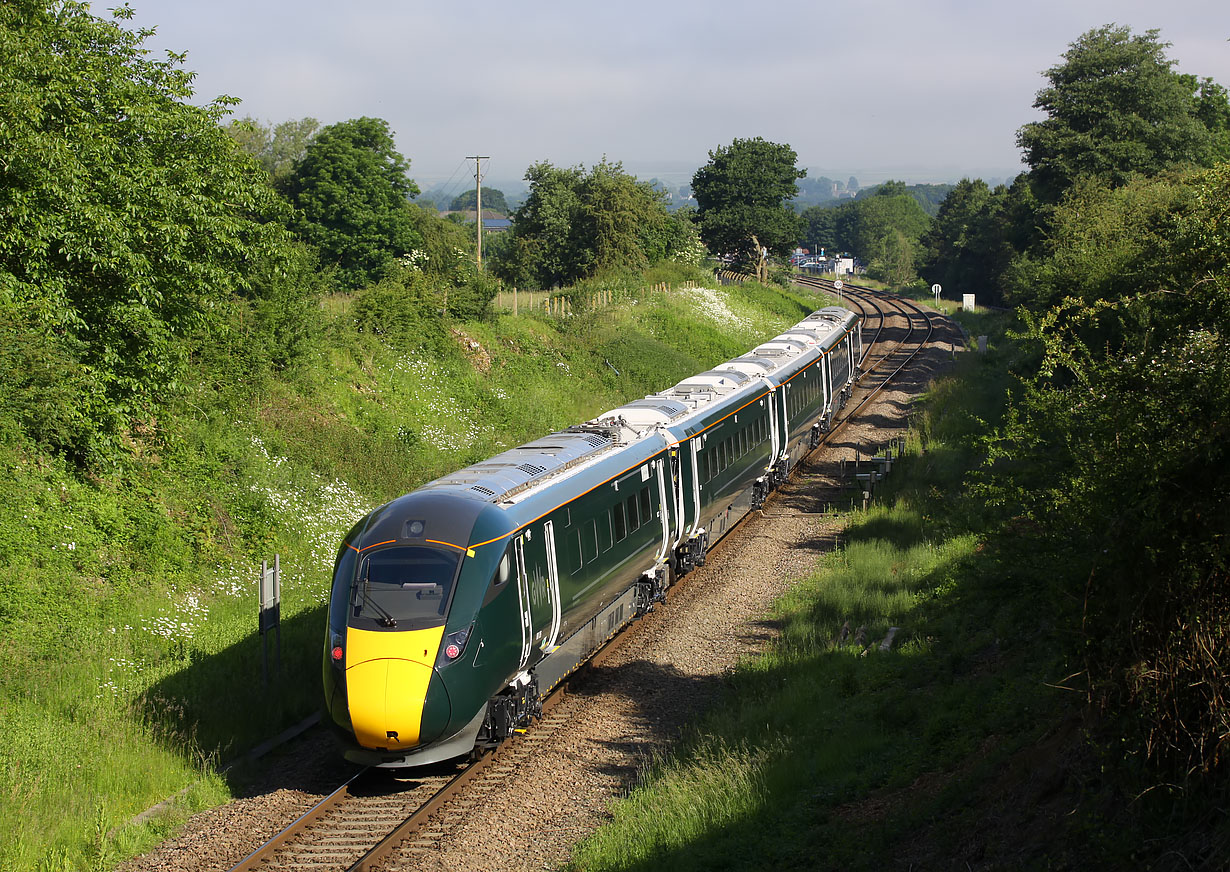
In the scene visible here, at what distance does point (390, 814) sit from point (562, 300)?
30.3m

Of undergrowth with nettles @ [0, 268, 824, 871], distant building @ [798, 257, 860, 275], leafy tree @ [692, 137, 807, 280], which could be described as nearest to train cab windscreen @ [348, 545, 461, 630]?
undergrowth with nettles @ [0, 268, 824, 871]

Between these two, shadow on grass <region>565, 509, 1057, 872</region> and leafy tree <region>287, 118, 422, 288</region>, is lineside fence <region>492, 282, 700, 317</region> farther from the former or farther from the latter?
shadow on grass <region>565, 509, 1057, 872</region>

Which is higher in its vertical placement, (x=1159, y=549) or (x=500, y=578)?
(x=1159, y=549)

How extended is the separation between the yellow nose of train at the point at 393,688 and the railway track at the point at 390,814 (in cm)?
80

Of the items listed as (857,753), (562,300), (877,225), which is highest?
(877,225)

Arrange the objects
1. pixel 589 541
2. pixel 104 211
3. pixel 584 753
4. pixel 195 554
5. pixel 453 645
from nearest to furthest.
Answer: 1. pixel 453 645
2. pixel 584 753
3. pixel 589 541
4. pixel 104 211
5. pixel 195 554

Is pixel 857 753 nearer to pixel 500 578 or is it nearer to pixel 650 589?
pixel 500 578

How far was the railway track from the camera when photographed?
981 centimetres

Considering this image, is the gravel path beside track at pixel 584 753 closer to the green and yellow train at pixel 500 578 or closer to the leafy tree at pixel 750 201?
the green and yellow train at pixel 500 578

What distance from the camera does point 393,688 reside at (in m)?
10.5

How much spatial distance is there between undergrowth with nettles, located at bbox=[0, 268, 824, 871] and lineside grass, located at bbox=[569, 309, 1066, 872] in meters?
5.14

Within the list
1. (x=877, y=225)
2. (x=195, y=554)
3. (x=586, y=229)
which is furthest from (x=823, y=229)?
(x=195, y=554)

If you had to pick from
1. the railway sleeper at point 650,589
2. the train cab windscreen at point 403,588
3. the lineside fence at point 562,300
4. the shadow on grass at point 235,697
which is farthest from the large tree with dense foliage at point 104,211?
the lineside fence at point 562,300

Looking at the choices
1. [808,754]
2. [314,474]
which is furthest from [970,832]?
[314,474]
